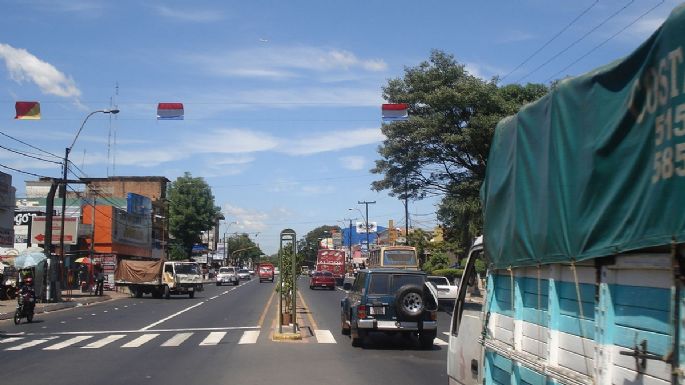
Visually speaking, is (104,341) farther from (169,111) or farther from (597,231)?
(597,231)

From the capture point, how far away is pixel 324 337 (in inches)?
728

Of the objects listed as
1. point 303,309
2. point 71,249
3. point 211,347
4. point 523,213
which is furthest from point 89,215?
point 523,213

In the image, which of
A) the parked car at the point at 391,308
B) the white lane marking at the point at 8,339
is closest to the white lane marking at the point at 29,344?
the white lane marking at the point at 8,339

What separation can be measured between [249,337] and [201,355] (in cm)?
378

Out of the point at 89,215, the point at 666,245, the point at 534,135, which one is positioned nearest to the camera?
the point at 666,245

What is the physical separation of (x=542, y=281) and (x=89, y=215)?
60.2 m

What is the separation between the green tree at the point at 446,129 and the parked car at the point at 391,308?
12756 mm

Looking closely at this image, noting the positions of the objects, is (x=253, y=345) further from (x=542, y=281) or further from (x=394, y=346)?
(x=542, y=281)

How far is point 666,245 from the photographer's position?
3.34m

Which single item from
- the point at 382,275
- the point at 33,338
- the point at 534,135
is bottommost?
the point at 33,338

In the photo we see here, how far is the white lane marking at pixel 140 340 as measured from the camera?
1673cm

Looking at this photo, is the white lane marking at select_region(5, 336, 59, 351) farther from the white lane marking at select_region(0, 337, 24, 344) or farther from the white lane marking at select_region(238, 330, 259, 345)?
the white lane marking at select_region(238, 330, 259, 345)

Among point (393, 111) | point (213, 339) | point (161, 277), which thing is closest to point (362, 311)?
point (213, 339)

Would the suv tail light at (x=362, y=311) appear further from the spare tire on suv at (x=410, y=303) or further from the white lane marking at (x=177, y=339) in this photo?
the white lane marking at (x=177, y=339)
